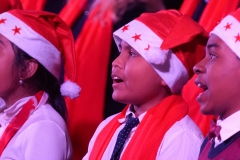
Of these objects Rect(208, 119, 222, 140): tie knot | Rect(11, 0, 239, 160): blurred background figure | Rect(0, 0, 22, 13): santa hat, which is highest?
Rect(208, 119, 222, 140): tie knot

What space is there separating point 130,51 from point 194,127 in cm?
36

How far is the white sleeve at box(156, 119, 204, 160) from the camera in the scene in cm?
175

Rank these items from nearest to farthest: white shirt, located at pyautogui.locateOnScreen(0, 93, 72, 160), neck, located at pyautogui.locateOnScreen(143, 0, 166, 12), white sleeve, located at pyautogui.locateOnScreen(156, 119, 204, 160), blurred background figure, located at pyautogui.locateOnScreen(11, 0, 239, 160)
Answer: white sleeve, located at pyautogui.locateOnScreen(156, 119, 204, 160)
white shirt, located at pyautogui.locateOnScreen(0, 93, 72, 160)
neck, located at pyautogui.locateOnScreen(143, 0, 166, 12)
blurred background figure, located at pyautogui.locateOnScreen(11, 0, 239, 160)

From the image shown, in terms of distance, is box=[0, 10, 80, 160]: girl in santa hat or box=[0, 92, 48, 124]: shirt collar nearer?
box=[0, 10, 80, 160]: girl in santa hat

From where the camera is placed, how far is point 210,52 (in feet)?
5.47

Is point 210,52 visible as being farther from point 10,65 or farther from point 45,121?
point 10,65

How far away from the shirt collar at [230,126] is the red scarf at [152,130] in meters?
0.28

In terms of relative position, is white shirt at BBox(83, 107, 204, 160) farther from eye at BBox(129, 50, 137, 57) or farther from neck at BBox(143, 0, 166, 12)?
neck at BBox(143, 0, 166, 12)

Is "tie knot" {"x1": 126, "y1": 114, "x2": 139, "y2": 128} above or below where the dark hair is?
above

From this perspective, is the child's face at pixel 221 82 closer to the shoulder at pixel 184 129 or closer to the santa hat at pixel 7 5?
the shoulder at pixel 184 129

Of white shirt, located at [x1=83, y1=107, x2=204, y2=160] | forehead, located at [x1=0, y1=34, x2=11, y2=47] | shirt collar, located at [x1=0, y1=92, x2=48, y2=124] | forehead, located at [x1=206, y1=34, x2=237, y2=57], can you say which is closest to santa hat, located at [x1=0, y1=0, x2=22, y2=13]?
forehead, located at [x1=0, y1=34, x2=11, y2=47]

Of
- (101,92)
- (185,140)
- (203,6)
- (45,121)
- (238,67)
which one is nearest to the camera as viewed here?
(238,67)

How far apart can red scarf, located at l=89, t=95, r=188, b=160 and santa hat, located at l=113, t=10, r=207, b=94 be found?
0.09 metres

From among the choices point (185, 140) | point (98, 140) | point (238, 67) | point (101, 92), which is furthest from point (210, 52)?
point (101, 92)
